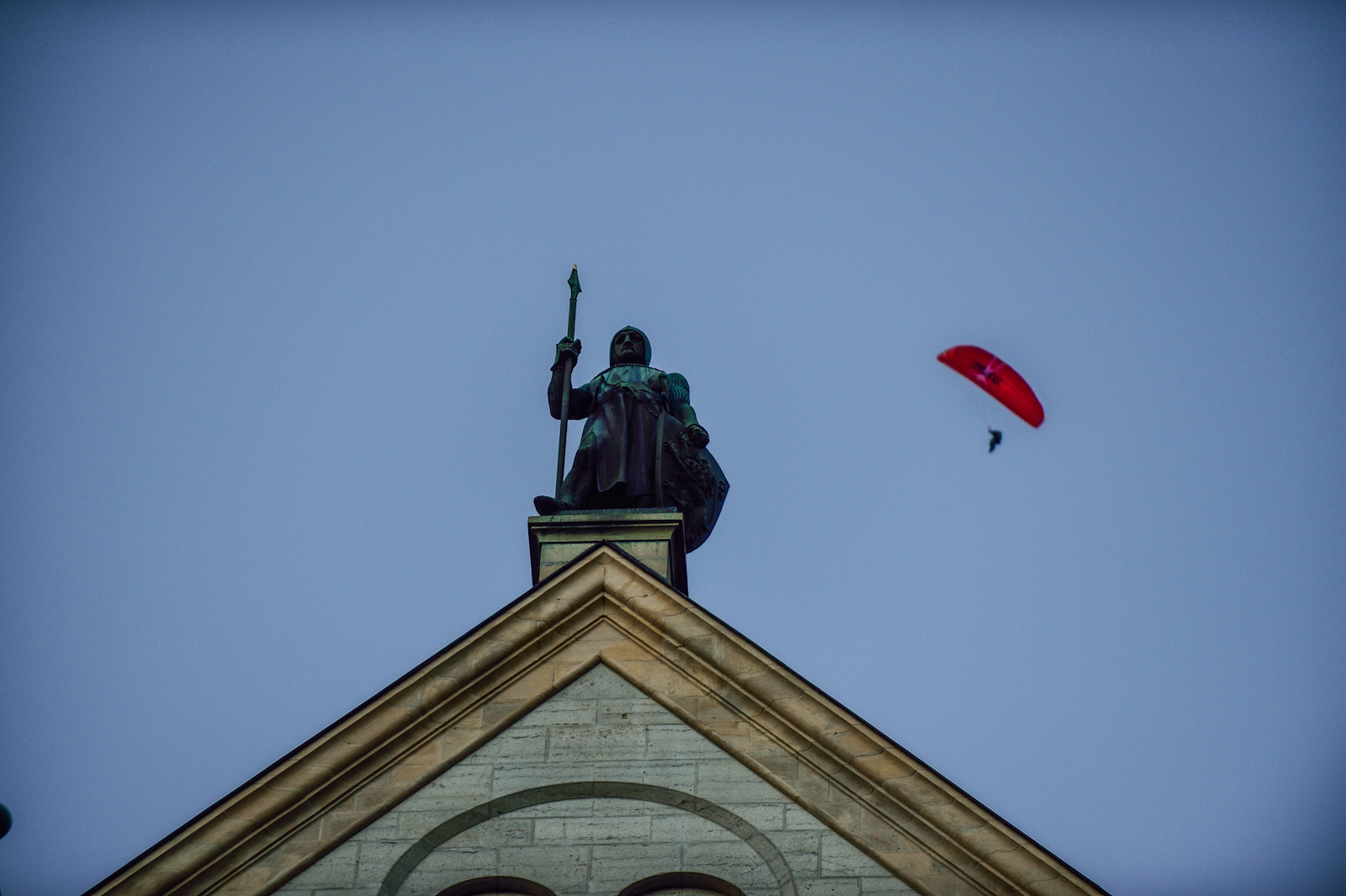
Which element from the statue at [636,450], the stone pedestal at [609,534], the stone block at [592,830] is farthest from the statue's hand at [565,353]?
the stone block at [592,830]

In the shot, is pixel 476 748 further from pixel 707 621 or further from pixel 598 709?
pixel 707 621

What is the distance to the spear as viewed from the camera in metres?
19.0

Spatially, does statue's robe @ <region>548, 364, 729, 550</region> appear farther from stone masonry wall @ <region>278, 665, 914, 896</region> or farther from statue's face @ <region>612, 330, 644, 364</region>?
stone masonry wall @ <region>278, 665, 914, 896</region>

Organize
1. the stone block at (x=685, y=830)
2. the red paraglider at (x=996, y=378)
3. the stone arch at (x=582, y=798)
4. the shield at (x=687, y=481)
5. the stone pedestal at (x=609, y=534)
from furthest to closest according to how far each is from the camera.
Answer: the red paraglider at (x=996, y=378) → the shield at (x=687, y=481) → the stone pedestal at (x=609, y=534) → the stone block at (x=685, y=830) → the stone arch at (x=582, y=798)

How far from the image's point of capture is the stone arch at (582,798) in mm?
14859

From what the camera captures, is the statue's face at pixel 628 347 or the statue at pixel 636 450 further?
the statue's face at pixel 628 347

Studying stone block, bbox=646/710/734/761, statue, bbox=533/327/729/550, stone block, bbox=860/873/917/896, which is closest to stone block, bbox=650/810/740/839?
stone block, bbox=646/710/734/761

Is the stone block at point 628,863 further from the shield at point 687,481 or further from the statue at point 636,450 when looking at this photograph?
the shield at point 687,481

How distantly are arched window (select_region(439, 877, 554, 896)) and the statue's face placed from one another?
6652mm

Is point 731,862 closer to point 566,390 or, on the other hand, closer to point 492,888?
point 492,888

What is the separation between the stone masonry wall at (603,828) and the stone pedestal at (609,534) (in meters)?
2.38

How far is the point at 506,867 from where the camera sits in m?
14.9

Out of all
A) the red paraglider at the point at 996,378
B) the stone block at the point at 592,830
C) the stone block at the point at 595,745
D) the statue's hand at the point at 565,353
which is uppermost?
the red paraglider at the point at 996,378

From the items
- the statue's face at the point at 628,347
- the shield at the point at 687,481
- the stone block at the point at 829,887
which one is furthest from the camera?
the statue's face at the point at 628,347
